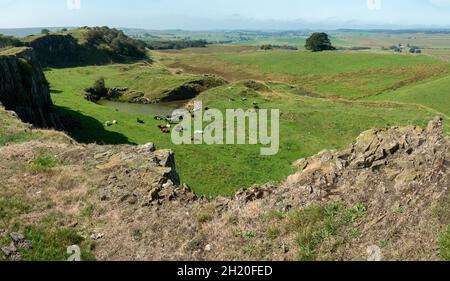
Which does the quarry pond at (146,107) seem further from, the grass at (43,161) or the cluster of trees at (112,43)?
the cluster of trees at (112,43)

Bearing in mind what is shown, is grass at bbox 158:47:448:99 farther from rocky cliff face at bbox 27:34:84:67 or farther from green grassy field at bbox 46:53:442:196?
rocky cliff face at bbox 27:34:84:67

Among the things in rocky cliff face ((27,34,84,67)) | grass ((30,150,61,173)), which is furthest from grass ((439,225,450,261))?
rocky cliff face ((27,34,84,67))

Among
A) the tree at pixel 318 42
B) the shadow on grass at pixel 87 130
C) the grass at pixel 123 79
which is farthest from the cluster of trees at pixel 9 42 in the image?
the tree at pixel 318 42

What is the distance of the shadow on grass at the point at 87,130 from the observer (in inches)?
1999

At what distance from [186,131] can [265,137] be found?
10748 mm

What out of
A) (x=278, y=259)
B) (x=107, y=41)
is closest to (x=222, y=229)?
(x=278, y=259)

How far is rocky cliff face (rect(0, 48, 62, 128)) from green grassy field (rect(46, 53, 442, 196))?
448cm

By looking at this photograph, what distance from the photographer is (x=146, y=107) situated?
3708 inches

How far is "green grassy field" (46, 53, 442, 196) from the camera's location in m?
41.2

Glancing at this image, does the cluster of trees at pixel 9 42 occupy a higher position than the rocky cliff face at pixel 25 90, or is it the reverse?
the cluster of trees at pixel 9 42

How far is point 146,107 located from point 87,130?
3959 cm

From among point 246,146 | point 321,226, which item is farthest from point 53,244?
point 246,146

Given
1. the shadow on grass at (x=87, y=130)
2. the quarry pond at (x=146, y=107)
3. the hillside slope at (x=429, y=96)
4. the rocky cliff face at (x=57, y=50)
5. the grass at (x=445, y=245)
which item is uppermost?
the rocky cliff face at (x=57, y=50)
